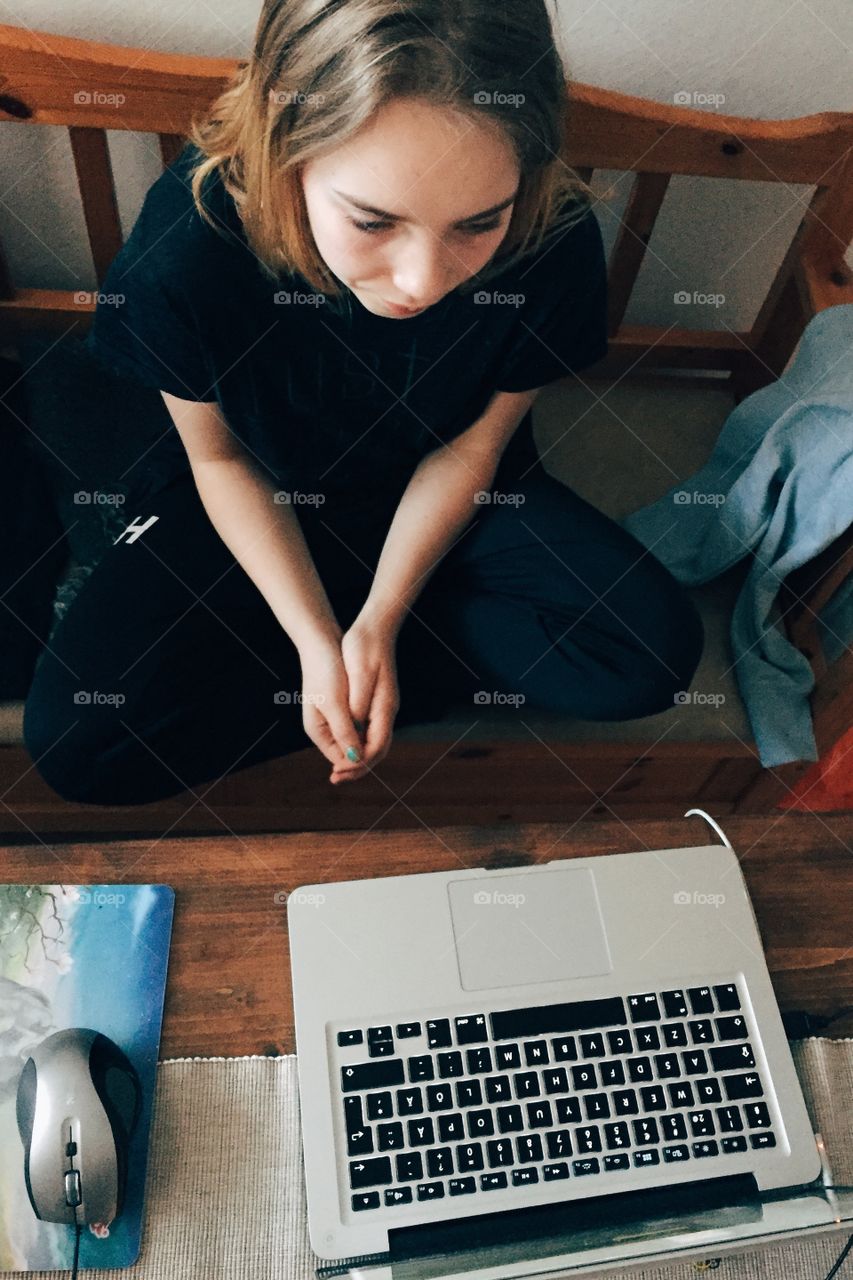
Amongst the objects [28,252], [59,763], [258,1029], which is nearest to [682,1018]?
[258,1029]

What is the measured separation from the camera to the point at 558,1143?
633 mm

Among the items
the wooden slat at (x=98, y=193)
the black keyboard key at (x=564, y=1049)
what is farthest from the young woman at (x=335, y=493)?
the black keyboard key at (x=564, y=1049)

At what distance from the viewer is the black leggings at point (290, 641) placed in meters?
0.96

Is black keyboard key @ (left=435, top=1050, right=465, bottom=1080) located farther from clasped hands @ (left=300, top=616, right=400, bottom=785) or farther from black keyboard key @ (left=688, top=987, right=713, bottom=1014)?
clasped hands @ (left=300, top=616, right=400, bottom=785)

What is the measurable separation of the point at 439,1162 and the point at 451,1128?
0.02 meters

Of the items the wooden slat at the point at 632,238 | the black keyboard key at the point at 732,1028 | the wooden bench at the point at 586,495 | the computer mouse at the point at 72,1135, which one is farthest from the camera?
the wooden slat at the point at 632,238

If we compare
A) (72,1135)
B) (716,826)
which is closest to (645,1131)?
(716,826)

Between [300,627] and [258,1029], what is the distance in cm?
41

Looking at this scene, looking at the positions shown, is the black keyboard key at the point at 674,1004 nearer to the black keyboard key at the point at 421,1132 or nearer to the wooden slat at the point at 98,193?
the black keyboard key at the point at 421,1132

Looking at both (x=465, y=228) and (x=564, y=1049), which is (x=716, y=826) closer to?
(x=564, y=1049)

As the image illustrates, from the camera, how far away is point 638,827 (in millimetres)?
792

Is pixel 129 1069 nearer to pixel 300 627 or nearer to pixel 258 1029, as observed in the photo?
pixel 258 1029

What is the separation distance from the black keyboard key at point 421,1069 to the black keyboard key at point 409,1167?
0.14 ft

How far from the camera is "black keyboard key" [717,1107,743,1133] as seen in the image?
65 cm
